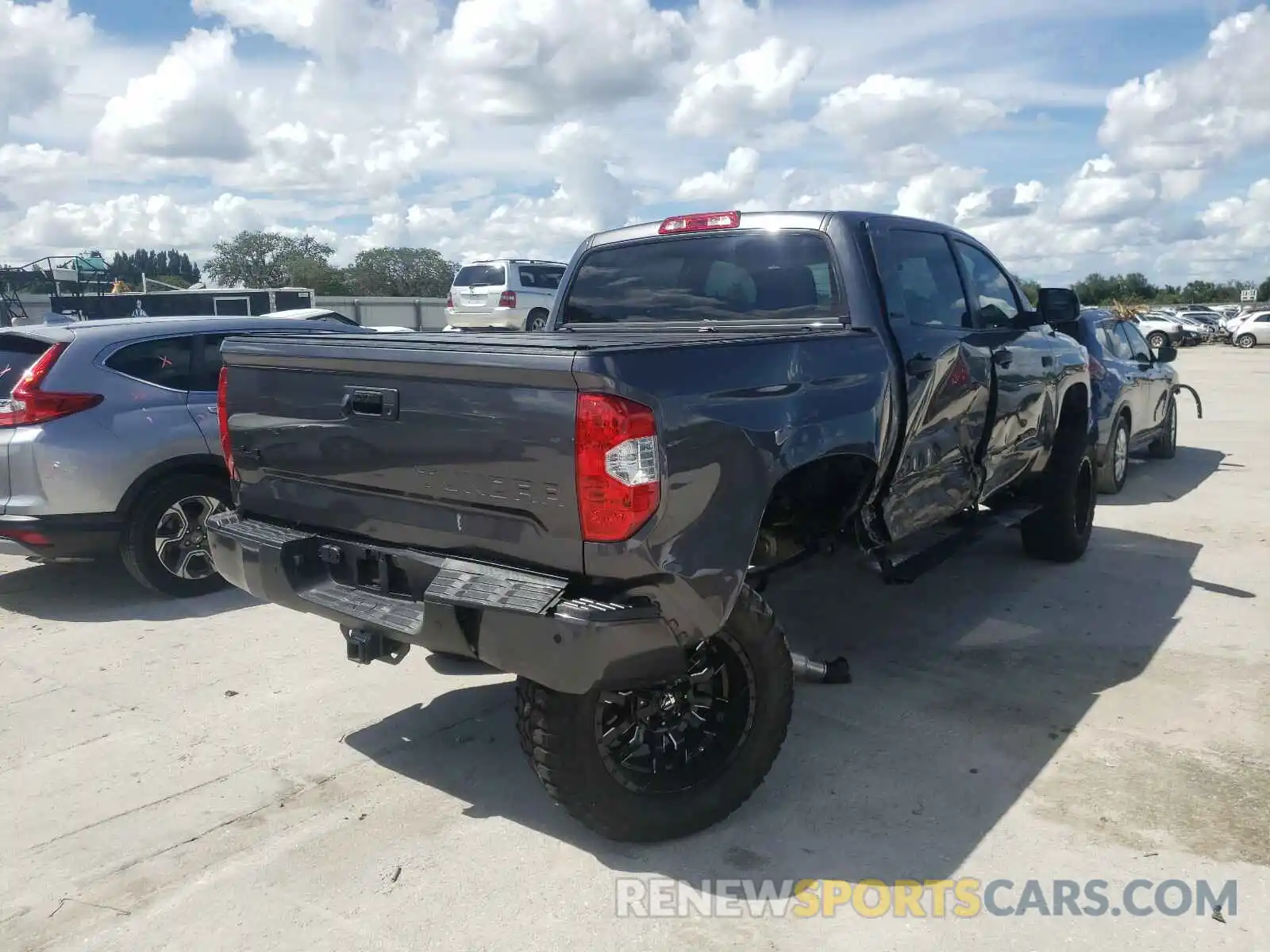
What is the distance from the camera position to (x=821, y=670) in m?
4.01

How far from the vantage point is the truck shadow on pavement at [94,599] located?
5.87 metres

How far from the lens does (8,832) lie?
11.6ft

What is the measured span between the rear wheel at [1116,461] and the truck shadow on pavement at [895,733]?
297 cm

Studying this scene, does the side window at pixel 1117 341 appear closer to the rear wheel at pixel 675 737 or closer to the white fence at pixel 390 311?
the rear wheel at pixel 675 737

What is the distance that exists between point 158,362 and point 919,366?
4383 millimetres

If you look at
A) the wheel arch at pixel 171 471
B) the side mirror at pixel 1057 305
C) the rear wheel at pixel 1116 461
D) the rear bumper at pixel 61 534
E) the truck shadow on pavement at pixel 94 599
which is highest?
the side mirror at pixel 1057 305

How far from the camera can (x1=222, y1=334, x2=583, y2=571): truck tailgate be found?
2.98m

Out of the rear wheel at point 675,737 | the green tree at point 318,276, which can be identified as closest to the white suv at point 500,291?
the rear wheel at point 675,737

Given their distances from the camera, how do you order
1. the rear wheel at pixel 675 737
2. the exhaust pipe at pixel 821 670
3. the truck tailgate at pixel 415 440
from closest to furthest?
the truck tailgate at pixel 415 440, the rear wheel at pixel 675 737, the exhaust pipe at pixel 821 670

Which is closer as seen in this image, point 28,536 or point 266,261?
point 28,536

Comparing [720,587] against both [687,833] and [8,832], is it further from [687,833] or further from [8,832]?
[8,832]

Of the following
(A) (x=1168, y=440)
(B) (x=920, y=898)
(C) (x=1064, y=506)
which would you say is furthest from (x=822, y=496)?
(A) (x=1168, y=440)

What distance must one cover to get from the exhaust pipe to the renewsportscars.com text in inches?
29.7

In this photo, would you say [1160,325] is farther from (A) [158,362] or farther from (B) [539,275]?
(A) [158,362]
